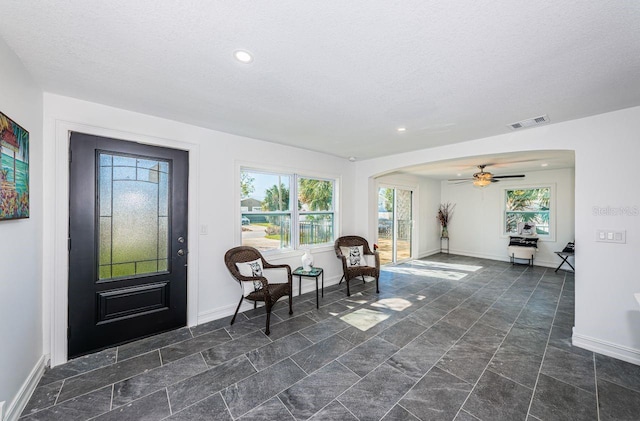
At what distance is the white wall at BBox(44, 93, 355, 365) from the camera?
2195mm

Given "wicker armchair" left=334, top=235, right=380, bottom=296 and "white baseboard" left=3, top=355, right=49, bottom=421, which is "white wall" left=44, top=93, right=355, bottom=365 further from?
"wicker armchair" left=334, top=235, right=380, bottom=296

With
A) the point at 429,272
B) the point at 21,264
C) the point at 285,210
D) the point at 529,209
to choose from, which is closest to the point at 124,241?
the point at 21,264

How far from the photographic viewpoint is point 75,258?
90.8 inches

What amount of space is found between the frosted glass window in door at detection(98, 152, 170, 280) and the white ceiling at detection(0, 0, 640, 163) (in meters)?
0.60

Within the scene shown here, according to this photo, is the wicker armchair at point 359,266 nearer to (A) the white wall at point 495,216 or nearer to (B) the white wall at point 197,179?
(B) the white wall at point 197,179

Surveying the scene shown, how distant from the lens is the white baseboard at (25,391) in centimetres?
160

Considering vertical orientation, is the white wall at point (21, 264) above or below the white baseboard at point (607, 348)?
above

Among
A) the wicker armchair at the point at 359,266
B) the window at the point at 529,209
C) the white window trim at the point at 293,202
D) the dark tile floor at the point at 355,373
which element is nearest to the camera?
the dark tile floor at the point at 355,373

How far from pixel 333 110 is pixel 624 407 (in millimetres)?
3269

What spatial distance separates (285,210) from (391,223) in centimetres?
342

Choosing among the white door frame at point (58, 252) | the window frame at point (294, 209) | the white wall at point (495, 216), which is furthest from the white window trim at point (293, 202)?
the white wall at point (495, 216)

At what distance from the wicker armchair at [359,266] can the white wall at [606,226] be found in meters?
2.44

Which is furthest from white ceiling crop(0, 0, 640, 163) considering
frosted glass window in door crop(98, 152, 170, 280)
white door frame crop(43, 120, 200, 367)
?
frosted glass window in door crop(98, 152, 170, 280)

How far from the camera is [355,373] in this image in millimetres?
2145
